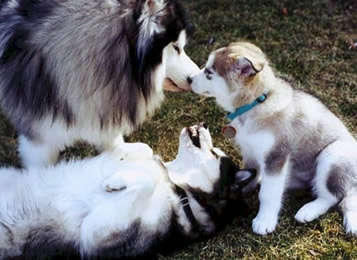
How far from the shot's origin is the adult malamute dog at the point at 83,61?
107 inches

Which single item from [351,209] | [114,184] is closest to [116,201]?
[114,184]

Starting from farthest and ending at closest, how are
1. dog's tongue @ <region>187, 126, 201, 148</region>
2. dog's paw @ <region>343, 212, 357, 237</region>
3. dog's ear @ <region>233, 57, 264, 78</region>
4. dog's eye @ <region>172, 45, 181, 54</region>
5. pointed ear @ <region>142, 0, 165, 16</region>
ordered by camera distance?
dog's tongue @ <region>187, 126, 201, 148</region>, dog's paw @ <region>343, 212, 357, 237</region>, dog's eye @ <region>172, 45, 181, 54</region>, dog's ear @ <region>233, 57, 264, 78</region>, pointed ear @ <region>142, 0, 165, 16</region>

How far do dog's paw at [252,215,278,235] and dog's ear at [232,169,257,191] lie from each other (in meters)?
0.22

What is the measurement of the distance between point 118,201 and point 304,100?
1.27m

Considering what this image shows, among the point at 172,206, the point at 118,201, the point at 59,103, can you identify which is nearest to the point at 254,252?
the point at 172,206

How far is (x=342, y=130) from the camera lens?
10.4 feet

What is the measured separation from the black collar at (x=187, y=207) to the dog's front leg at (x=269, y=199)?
0.36m

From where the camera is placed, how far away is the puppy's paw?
281cm

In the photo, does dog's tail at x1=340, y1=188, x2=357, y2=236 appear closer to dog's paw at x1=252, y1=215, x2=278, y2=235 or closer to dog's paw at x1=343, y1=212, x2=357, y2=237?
dog's paw at x1=343, y1=212, x2=357, y2=237

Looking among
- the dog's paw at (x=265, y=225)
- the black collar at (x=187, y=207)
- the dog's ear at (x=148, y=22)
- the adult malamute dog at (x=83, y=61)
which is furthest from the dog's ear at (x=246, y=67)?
→ the dog's paw at (x=265, y=225)

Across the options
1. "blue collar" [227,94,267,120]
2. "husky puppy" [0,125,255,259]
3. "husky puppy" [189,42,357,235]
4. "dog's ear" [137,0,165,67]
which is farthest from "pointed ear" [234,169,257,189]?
"dog's ear" [137,0,165,67]

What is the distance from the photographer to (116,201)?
2.81m

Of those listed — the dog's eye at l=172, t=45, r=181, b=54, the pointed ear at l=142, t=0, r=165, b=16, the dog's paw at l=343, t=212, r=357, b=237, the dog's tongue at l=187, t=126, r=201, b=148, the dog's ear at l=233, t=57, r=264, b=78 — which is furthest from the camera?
the dog's tongue at l=187, t=126, r=201, b=148

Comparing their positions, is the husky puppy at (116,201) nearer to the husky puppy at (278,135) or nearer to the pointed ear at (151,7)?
the husky puppy at (278,135)
